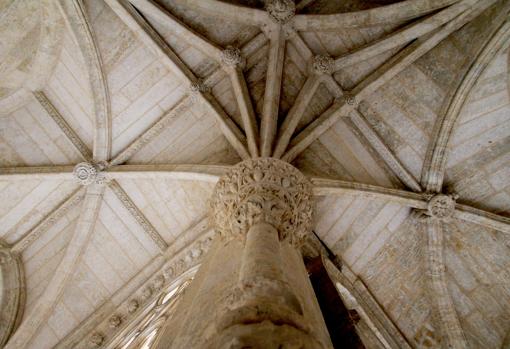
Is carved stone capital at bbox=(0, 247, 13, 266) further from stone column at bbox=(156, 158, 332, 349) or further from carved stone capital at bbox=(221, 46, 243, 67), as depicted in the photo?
carved stone capital at bbox=(221, 46, 243, 67)

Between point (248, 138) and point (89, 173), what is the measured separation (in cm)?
284

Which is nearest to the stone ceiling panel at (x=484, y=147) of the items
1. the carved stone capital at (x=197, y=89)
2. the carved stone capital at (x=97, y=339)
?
the carved stone capital at (x=197, y=89)

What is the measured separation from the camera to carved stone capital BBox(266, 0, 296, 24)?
659 centimetres

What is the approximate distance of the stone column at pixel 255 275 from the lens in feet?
6.59

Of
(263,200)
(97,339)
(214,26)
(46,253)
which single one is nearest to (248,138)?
(214,26)

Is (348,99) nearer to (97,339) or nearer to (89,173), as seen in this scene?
(89,173)

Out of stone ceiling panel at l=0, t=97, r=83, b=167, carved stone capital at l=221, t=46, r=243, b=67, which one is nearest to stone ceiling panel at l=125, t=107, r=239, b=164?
carved stone capital at l=221, t=46, r=243, b=67

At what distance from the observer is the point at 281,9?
6586mm

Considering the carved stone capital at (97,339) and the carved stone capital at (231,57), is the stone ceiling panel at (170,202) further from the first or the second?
the carved stone capital at (231,57)

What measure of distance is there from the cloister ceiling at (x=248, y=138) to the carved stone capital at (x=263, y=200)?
4.10 feet

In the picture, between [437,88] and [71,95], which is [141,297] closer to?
Answer: [71,95]

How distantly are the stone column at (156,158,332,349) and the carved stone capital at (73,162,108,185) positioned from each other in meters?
2.99

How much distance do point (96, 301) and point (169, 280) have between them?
59.9 inches

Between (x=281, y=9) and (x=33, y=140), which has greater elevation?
(x=33, y=140)
